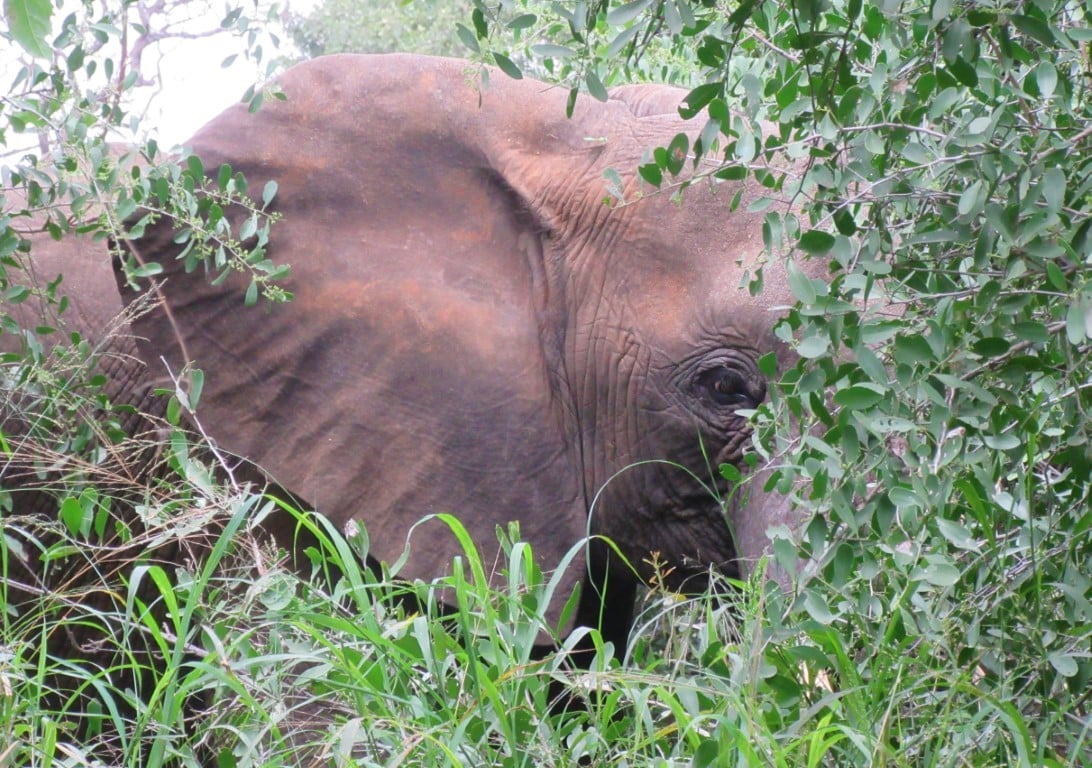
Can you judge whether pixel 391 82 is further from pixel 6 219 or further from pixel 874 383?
pixel 874 383

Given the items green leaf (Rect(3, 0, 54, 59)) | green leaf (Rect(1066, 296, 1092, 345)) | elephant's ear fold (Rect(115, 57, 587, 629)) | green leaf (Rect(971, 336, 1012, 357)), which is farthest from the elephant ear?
green leaf (Rect(3, 0, 54, 59))

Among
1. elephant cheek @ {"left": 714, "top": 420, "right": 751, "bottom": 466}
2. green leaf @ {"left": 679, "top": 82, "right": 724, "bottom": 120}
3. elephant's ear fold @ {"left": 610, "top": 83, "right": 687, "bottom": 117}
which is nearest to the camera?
green leaf @ {"left": 679, "top": 82, "right": 724, "bottom": 120}

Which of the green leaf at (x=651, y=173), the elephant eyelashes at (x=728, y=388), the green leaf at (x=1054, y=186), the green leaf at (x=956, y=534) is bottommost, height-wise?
the elephant eyelashes at (x=728, y=388)

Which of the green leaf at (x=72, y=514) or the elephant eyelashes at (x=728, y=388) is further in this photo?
the elephant eyelashes at (x=728, y=388)

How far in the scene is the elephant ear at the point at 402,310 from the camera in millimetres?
2709

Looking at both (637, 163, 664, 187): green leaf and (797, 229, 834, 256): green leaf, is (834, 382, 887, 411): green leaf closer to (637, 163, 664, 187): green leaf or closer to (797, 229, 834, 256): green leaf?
(797, 229, 834, 256): green leaf

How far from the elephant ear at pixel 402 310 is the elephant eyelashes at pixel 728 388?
0.99ft

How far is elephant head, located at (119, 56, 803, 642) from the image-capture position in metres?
2.66

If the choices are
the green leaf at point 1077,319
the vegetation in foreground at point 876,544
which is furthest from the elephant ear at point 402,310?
the green leaf at point 1077,319

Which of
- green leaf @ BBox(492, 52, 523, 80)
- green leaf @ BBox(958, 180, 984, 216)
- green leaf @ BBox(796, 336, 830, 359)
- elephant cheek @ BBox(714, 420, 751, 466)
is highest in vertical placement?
green leaf @ BBox(492, 52, 523, 80)

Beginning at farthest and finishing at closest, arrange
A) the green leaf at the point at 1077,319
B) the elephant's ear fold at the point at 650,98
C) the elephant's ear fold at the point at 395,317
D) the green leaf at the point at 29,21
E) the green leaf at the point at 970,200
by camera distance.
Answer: the elephant's ear fold at the point at 650,98 → the elephant's ear fold at the point at 395,317 → the green leaf at the point at 970,200 → the green leaf at the point at 1077,319 → the green leaf at the point at 29,21

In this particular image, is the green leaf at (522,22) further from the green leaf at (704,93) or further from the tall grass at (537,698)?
the tall grass at (537,698)

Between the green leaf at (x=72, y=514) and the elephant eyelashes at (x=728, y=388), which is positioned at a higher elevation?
the green leaf at (x=72, y=514)

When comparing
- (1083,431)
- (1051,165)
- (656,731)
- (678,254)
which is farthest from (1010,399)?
(678,254)
